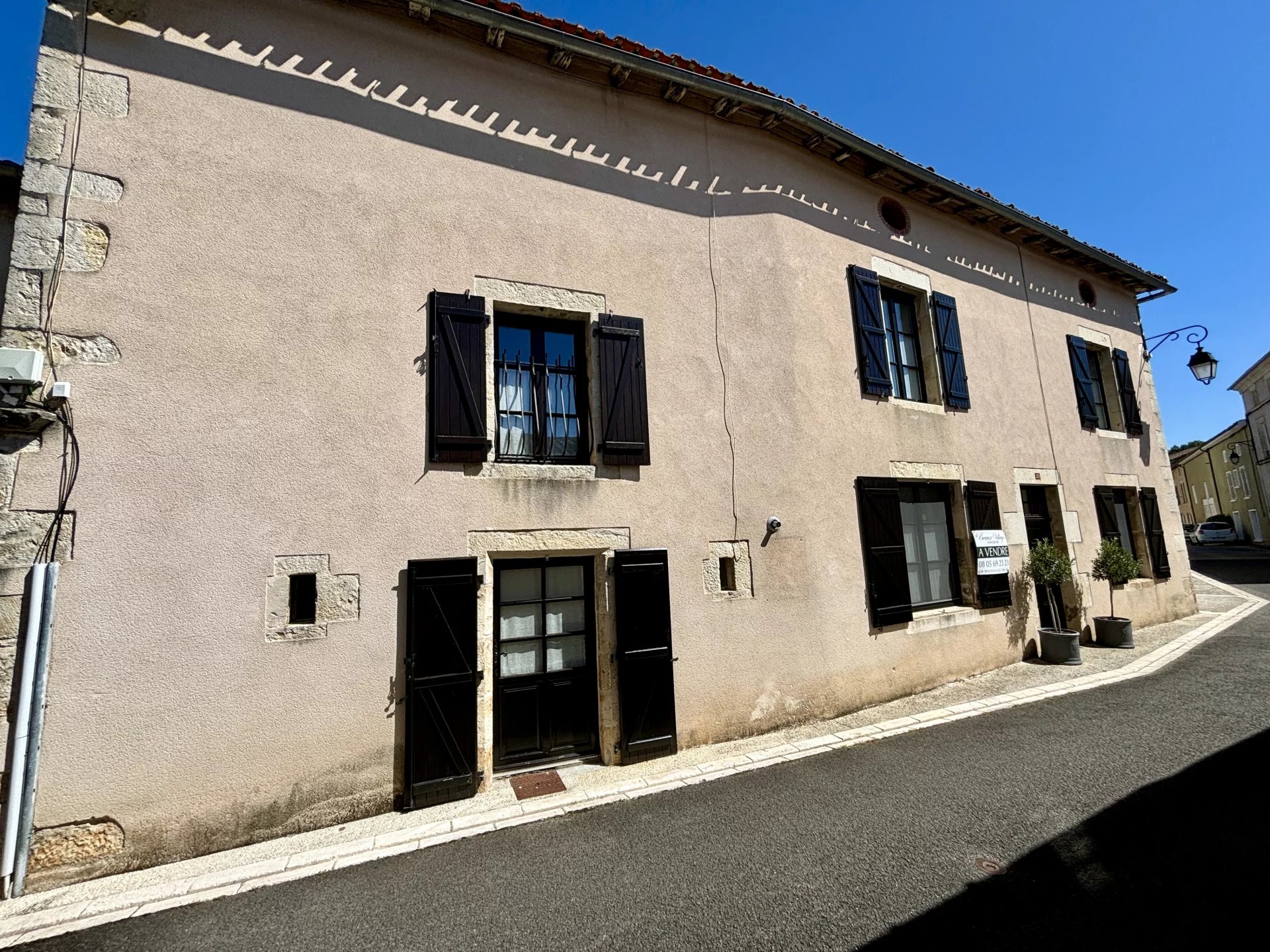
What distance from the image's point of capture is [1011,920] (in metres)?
2.50

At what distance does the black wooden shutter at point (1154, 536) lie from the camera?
8797 millimetres

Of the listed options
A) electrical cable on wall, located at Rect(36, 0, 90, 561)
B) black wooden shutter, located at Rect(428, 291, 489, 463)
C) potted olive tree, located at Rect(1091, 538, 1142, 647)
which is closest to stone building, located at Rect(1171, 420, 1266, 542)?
potted olive tree, located at Rect(1091, 538, 1142, 647)

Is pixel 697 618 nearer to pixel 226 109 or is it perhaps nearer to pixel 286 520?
pixel 286 520

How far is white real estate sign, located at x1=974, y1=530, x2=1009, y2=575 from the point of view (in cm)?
653

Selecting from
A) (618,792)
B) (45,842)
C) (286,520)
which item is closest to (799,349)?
(618,792)

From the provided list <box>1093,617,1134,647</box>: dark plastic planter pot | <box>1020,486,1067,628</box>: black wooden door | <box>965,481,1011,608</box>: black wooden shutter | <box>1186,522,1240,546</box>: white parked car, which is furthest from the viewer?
<box>1186,522,1240,546</box>: white parked car

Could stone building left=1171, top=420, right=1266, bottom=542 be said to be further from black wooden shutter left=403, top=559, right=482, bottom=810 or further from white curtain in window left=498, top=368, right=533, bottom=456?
black wooden shutter left=403, top=559, right=482, bottom=810

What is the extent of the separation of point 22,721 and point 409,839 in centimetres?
213

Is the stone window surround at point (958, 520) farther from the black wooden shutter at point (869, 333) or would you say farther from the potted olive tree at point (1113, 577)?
the potted olive tree at point (1113, 577)

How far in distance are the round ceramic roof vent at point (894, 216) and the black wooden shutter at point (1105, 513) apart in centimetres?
490

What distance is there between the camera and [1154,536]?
887 centimetres

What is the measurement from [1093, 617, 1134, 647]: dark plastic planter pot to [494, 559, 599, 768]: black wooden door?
7220 millimetres

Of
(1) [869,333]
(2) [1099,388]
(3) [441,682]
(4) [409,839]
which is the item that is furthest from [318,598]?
(2) [1099,388]

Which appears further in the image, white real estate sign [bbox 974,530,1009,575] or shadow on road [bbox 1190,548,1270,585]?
shadow on road [bbox 1190,548,1270,585]
